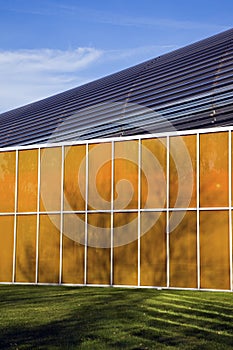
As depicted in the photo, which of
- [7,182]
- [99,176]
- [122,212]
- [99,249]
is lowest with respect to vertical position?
[99,249]

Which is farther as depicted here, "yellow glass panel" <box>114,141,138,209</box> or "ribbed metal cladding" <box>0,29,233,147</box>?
"ribbed metal cladding" <box>0,29,233,147</box>

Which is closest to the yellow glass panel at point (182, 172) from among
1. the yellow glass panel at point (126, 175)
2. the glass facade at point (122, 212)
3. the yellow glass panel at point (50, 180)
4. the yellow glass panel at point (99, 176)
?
the glass facade at point (122, 212)

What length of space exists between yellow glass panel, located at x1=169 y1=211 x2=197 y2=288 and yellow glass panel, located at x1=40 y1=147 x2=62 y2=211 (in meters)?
4.68

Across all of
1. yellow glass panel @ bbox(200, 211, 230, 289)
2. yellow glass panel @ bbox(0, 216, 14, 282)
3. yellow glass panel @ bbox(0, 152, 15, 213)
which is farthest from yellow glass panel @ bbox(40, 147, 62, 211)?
yellow glass panel @ bbox(200, 211, 230, 289)

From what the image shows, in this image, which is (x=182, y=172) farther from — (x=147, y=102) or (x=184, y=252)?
(x=147, y=102)

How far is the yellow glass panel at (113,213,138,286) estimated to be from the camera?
1981 centimetres

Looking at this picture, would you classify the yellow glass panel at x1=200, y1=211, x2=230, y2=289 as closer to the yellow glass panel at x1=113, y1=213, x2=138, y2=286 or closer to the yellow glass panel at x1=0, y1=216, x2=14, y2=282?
the yellow glass panel at x1=113, y1=213, x2=138, y2=286

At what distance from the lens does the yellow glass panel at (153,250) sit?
1928 cm

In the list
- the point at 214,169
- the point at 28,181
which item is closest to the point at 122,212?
the point at 214,169

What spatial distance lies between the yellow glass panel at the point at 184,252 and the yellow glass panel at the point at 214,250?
274mm

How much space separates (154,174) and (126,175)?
1.03m

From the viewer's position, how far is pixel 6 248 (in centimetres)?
2230

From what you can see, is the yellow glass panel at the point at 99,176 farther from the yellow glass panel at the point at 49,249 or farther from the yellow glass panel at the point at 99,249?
the yellow glass panel at the point at 49,249

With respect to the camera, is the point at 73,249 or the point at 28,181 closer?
the point at 73,249
